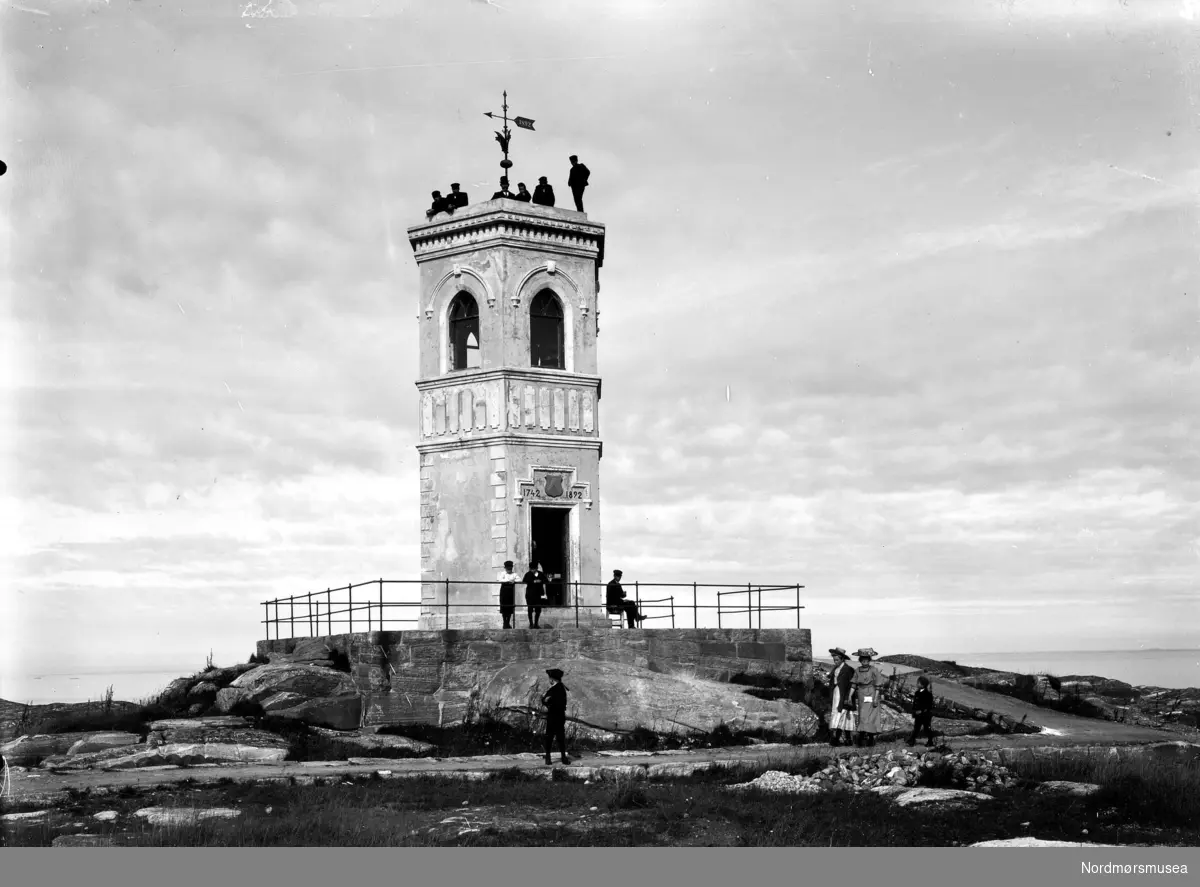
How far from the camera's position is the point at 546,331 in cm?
3228

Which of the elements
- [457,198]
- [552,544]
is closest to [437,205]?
[457,198]

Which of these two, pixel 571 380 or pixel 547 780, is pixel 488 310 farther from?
pixel 547 780

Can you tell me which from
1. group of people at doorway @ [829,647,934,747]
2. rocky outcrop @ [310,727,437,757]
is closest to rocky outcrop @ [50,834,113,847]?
rocky outcrop @ [310,727,437,757]

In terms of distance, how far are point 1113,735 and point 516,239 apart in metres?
16.1

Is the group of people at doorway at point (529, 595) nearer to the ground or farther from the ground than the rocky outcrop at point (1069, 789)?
farther from the ground

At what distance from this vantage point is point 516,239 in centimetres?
3159

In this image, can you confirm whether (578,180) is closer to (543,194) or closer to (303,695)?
(543,194)

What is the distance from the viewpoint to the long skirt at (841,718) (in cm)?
2342

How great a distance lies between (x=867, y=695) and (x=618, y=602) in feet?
26.5

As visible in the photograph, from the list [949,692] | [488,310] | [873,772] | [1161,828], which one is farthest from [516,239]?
[1161,828]

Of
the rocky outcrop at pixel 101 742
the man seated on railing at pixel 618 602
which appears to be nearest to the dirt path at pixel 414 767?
the rocky outcrop at pixel 101 742

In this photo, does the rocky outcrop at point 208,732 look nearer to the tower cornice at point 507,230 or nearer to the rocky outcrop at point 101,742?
the rocky outcrop at point 101,742

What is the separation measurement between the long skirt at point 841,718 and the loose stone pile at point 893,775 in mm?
4042

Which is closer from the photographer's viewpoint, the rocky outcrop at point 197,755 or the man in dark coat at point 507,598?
the rocky outcrop at point 197,755
